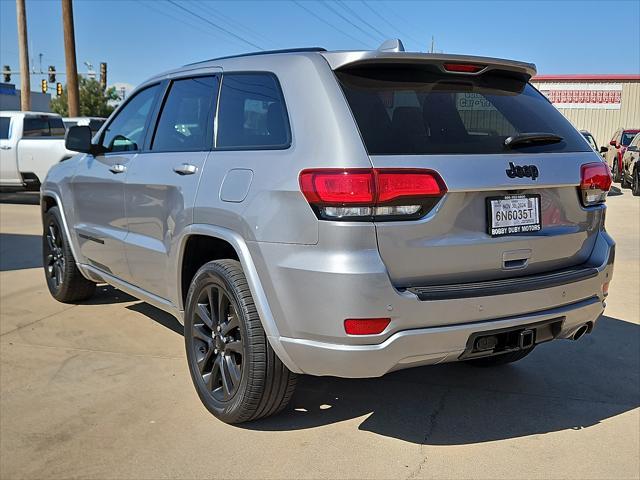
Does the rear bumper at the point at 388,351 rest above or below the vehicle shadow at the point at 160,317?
above

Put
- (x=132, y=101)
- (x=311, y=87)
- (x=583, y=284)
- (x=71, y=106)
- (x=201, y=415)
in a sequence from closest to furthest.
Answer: (x=311, y=87) < (x=583, y=284) < (x=201, y=415) < (x=132, y=101) < (x=71, y=106)

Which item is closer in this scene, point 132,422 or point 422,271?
point 422,271

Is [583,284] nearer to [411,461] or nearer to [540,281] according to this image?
[540,281]

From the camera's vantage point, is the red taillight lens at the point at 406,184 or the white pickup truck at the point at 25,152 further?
the white pickup truck at the point at 25,152

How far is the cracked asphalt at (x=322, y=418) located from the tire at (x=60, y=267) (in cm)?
62

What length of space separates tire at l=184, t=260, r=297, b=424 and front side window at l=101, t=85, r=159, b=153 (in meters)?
1.38

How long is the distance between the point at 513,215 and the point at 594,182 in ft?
2.08

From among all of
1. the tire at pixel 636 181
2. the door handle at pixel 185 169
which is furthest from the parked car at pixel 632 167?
the door handle at pixel 185 169

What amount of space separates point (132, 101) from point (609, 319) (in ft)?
13.5

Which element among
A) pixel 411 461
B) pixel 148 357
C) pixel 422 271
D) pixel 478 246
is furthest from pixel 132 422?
pixel 478 246

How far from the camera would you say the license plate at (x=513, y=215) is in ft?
9.87

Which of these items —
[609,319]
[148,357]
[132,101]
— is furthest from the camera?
[609,319]

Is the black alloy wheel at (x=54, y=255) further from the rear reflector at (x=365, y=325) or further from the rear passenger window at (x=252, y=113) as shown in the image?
the rear reflector at (x=365, y=325)

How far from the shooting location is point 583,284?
3.31 m
